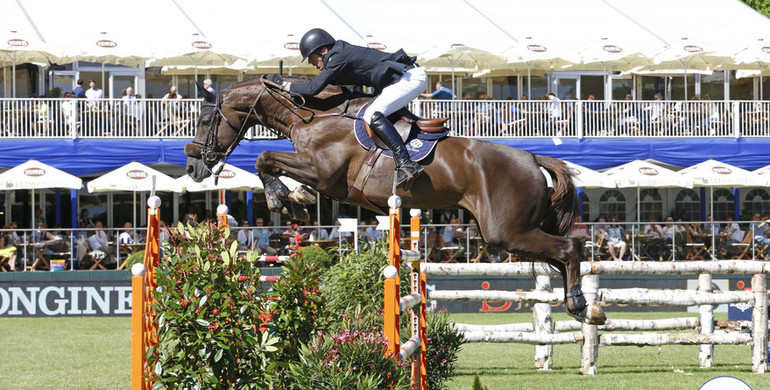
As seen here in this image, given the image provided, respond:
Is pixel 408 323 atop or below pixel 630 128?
below

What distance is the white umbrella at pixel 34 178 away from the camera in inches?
797

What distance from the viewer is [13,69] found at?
26.0m

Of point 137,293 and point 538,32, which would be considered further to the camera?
point 538,32

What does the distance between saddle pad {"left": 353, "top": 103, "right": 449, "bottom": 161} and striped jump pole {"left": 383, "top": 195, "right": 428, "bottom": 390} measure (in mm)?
492

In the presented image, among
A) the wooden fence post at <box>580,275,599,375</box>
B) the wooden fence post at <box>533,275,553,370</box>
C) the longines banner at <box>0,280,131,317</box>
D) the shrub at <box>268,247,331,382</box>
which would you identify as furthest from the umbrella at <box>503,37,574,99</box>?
the shrub at <box>268,247,331,382</box>

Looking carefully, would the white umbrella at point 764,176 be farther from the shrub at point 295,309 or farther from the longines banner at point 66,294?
the shrub at point 295,309

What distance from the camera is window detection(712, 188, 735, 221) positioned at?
29259 mm

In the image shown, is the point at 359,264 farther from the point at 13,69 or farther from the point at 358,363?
the point at 13,69

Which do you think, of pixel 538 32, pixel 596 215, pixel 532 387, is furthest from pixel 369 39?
pixel 532 387

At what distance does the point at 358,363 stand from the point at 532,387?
400cm

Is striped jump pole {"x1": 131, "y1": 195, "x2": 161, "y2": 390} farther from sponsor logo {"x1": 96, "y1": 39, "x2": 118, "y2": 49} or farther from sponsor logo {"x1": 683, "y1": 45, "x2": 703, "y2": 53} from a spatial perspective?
sponsor logo {"x1": 683, "y1": 45, "x2": 703, "y2": 53}

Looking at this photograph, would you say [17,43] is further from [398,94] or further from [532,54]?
[398,94]

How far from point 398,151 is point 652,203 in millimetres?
23394

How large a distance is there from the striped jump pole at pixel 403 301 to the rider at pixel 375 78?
64cm
